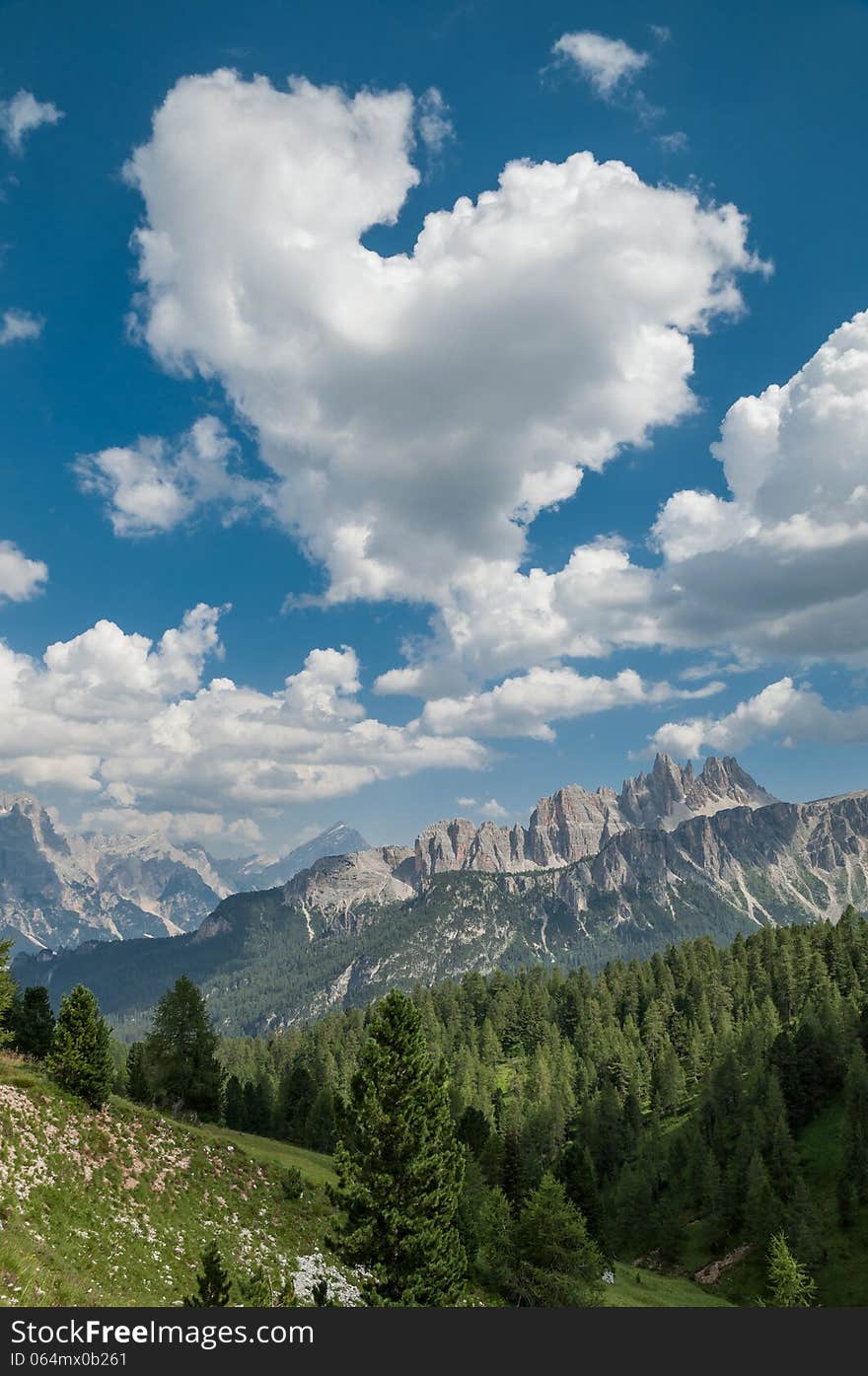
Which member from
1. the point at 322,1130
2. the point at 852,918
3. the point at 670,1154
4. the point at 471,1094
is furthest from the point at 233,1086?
the point at 852,918

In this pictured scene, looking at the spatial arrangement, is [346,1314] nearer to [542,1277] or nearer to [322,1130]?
[542,1277]

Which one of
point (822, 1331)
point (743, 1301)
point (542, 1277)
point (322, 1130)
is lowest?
point (743, 1301)

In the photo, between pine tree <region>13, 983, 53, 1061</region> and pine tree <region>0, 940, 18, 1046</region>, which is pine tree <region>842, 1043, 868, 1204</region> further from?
pine tree <region>13, 983, 53, 1061</region>

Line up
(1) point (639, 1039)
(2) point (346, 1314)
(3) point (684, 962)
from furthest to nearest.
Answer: (3) point (684, 962), (1) point (639, 1039), (2) point (346, 1314)

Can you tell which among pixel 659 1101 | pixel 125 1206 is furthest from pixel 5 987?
pixel 659 1101

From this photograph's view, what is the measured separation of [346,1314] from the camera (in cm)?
1638

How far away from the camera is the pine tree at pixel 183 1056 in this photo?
2913 inches

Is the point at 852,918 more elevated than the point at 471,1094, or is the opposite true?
the point at 852,918

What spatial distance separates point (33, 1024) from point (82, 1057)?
149ft

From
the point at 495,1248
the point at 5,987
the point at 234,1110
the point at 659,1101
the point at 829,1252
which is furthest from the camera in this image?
the point at 659,1101

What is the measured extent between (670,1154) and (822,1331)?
107392mm

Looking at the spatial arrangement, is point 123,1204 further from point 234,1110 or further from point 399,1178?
point 234,1110

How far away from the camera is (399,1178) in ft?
104

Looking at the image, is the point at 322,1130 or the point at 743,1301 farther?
the point at 322,1130
